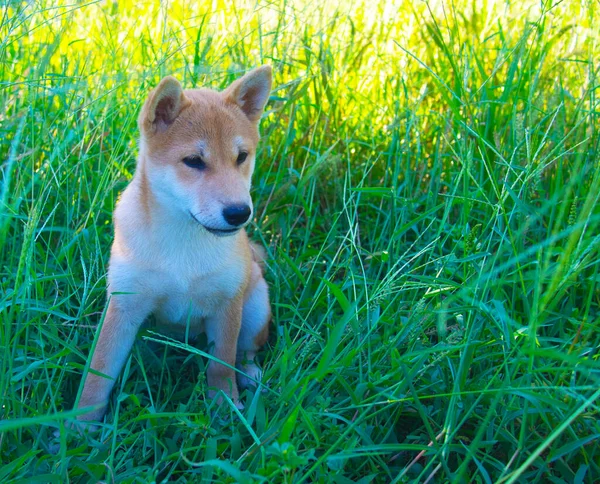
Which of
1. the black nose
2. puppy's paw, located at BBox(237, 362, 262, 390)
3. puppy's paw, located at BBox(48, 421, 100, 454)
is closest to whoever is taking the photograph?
puppy's paw, located at BBox(48, 421, 100, 454)

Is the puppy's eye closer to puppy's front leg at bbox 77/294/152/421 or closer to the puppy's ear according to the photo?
the puppy's ear

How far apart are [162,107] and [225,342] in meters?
1.03

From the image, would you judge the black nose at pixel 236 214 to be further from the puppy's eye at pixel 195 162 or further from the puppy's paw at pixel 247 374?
the puppy's paw at pixel 247 374

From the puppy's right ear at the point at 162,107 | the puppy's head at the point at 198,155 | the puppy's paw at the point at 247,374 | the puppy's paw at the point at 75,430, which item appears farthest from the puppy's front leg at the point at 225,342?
the puppy's right ear at the point at 162,107

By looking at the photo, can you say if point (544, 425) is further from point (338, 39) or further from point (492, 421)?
point (338, 39)

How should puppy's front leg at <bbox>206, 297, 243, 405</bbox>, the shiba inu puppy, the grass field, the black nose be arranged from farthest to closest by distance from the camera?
puppy's front leg at <bbox>206, 297, 243, 405</bbox>, the shiba inu puppy, the black nose, the grass field

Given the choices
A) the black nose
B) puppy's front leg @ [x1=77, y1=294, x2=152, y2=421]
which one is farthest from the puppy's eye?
puppy's front leg @ [x1=77, y1=294, x2=152, y2=421]

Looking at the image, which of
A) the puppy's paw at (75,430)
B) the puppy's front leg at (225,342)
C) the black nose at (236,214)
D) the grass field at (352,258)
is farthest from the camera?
the puppy's front leg at (225,342)

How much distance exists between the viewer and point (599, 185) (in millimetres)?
2311

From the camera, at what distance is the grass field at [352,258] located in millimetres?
2281

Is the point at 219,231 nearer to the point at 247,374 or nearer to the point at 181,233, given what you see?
the point at 181,233

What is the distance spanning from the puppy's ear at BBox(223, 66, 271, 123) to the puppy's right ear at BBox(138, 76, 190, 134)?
0.86 ft

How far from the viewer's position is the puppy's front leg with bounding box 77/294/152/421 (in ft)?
9.21

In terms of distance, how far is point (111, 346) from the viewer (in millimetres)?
2830
